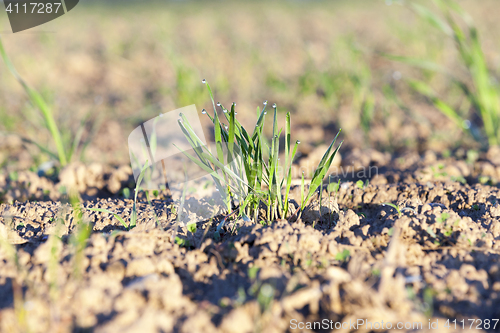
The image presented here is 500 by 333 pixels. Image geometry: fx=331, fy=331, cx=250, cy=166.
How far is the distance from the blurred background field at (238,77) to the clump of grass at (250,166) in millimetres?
1229

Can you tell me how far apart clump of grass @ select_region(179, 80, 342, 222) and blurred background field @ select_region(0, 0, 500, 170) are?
4.03 feet

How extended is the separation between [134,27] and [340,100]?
12.3 ft

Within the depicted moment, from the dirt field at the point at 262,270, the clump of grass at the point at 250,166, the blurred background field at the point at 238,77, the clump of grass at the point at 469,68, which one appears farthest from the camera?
the blurred background field at the point at 238,77

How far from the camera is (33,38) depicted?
4734 millimetres

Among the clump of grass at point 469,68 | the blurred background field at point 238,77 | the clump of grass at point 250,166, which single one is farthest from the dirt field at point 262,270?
the blurred background field at point 238,77

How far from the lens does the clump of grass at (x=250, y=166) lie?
125 cm

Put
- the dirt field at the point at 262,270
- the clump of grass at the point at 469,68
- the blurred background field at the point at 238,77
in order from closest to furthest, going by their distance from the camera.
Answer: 1. the dirt field at the point at 262,270
2. the clump of grass at the point at 469,68
3. the blurred background field at the point at 238,77

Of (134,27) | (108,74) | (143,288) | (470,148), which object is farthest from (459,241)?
(134,27)

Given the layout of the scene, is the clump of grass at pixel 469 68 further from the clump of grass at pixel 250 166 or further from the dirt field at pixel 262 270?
the clump of grass at pixel 250 166

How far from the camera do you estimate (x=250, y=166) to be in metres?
1.30

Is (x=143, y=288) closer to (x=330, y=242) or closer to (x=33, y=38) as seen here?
(x=330, y=242)

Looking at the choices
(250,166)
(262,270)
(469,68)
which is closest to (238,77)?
(469,68)

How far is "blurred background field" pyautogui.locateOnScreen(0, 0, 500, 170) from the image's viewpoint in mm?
2645

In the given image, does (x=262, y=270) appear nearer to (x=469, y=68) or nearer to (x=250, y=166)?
(x=250, y=166)
